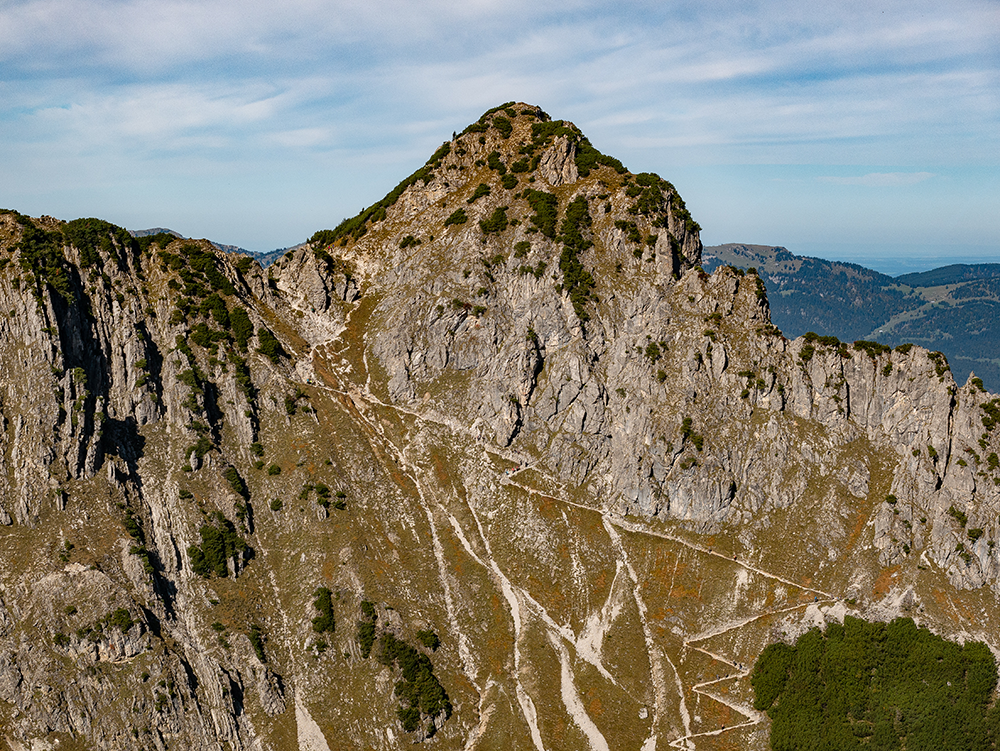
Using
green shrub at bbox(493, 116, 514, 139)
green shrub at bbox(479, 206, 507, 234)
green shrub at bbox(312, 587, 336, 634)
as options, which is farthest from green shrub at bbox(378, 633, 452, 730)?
green shrub at bbox(493, 116, 514, 139)

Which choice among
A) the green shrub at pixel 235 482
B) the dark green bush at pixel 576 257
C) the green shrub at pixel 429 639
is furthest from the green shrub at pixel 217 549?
the dark green bush at pixel 576 257

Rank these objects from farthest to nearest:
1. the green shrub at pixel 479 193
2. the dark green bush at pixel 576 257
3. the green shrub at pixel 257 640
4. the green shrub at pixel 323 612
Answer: the green shrub at pixel 479 193, the dark green bush at pixel 576 257, the green shrub at pixel 323 612, the green shrub at pixel 257 640

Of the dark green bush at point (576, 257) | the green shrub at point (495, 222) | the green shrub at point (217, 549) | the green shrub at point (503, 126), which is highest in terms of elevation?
the green shrub at point (503, 126)

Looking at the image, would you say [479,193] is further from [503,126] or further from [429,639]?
[429,639]

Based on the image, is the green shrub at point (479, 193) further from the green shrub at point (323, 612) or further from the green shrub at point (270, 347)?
the green shrub at point (323, 612)

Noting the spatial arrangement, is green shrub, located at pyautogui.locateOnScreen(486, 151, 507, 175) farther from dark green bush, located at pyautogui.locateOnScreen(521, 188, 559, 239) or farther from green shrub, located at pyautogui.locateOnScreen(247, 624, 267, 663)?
green shrub, located at pyautogui.locateOnScreen(247, 624, 267, 663)

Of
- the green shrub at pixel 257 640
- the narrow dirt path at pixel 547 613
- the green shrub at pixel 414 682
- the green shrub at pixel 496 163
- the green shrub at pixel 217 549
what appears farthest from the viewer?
the green shrub at pixel 496 163

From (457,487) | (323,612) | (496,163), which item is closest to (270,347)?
(457,487)

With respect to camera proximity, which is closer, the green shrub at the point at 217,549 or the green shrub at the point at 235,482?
the green shrub at the point at 217,549
